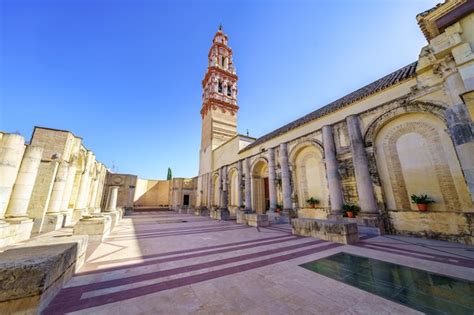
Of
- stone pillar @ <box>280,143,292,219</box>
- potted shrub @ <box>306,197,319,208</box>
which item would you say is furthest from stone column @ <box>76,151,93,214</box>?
potted shrub @ <box>306,197,319,208</box>

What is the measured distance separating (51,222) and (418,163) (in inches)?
676

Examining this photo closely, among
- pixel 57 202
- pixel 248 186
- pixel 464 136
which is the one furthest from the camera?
pixel 248 186

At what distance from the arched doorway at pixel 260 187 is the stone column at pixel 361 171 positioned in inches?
320

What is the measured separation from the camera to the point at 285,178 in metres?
12.7

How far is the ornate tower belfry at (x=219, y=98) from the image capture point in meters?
25.6

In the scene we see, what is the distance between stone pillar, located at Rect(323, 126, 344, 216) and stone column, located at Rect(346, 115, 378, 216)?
1.01 metres

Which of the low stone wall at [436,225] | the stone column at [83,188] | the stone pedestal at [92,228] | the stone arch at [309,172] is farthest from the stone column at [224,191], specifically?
the low stone wall at [436,225]

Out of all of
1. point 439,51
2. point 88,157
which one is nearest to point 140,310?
point 439,51

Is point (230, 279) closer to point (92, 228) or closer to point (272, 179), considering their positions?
point (92, 228)

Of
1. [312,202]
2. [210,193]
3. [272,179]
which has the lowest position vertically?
[312,202]

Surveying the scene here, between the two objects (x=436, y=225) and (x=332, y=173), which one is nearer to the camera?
(x=436, y=225)

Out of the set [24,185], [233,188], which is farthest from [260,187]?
[24,185]

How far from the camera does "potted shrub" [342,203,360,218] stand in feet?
28.2

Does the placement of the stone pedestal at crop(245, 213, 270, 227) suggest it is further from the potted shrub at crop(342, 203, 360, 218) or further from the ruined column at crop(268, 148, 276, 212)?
the potted shrub at crop(342, 203, 360, 218)
